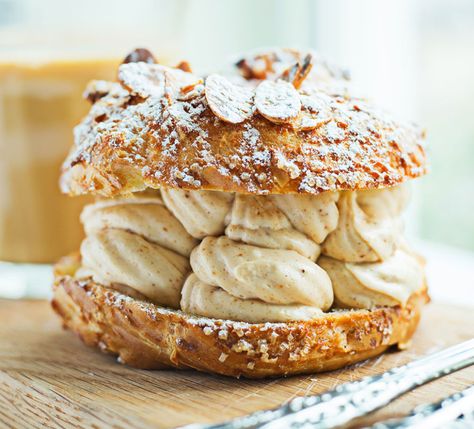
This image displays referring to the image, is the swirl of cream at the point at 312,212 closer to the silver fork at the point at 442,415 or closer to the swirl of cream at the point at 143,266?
the swirl of cream at the point at 143,266

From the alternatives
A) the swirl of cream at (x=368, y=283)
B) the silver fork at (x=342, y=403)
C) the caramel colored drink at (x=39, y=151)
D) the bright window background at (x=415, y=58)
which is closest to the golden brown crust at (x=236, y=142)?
the swirl of cream at (x=368, y=283)

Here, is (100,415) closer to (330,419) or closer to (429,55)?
(330,419)

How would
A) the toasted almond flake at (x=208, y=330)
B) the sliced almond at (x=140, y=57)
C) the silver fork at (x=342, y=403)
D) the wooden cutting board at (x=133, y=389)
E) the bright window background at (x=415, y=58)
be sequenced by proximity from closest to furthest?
the silver fork at (x=342, y=403)
the wooden cutting board at (x=133, y=389)
the toasted almond flake at (x=208, y=330)
the sliced almond at (x=140, y=57)
the bright window background at (x=415, y=58)


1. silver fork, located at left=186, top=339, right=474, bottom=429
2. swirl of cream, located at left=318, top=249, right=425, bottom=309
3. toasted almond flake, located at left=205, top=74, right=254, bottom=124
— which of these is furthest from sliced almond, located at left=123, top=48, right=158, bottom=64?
silver fork, located at left=186, top=339, right=474, bottom=429

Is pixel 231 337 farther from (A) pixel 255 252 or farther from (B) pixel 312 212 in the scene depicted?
(B) pixel 312 212

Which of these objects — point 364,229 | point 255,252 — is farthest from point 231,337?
point 364,229

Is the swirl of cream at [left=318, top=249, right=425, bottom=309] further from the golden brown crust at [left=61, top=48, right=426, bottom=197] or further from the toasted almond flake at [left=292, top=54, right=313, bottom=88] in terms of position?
the toasted almond flake at [left=292, top=54, right=313, bottom=88]
